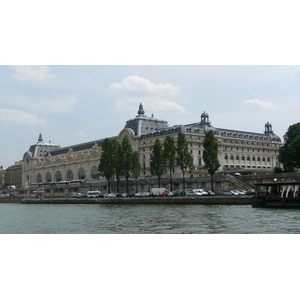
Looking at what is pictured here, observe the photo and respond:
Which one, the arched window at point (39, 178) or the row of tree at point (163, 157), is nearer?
the row of tree at point (163, 157)

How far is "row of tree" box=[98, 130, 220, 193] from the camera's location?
257ft

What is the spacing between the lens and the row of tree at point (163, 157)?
78387 mm

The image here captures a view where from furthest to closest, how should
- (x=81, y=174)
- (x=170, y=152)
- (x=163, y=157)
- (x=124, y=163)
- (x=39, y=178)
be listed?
(x=39, y=178)
(x=81, y=174)
(x=124, y=163)
(x=163, y=157)
(x=170, y=152)

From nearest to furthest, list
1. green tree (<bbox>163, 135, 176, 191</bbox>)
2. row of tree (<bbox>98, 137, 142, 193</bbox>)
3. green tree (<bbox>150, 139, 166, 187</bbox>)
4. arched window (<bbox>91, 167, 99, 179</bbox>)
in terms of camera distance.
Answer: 1. green tree (<bbox>163, 135, 176, 191</bbox>)
2. green tree (<bbox>150, 139, 166, 187</bbox>)
3. row of tree (<bbox>98, 137, 142, 193</bbox>)
4. arched window (<bbox>91, 167, 99, 179</bbox>)

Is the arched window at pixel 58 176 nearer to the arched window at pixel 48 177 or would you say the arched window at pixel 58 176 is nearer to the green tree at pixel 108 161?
the arched window at pixel 48 177

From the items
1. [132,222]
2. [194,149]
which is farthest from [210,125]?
[132,222]

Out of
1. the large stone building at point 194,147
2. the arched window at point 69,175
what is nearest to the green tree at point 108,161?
the large stone building at point 194,147

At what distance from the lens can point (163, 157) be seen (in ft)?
277

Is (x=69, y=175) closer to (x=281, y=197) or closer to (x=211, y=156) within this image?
(x=211, y=156)

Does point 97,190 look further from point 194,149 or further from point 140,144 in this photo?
point 194,149

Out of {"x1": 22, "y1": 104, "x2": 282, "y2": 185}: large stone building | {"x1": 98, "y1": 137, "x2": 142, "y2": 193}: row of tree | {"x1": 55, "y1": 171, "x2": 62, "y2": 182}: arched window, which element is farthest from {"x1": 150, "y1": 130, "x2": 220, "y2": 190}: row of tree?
{"x1": 55, "y1": 171, "x2": 62, "y2": 182}: arched window

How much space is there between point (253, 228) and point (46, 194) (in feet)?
356

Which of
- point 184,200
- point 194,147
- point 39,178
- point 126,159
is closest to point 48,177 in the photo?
point 39,178

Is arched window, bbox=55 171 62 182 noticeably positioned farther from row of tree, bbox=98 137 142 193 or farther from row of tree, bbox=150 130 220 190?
row of tree, bbox=150 130 220 190
